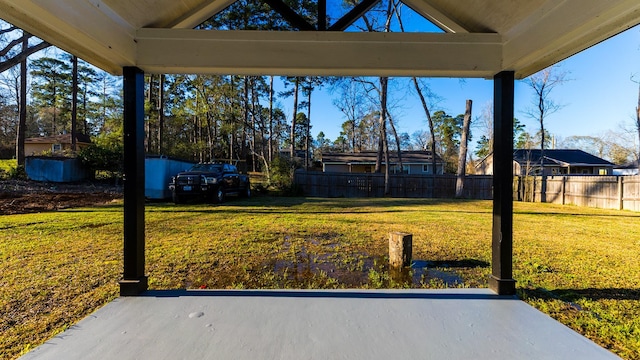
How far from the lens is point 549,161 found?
83.6 ft

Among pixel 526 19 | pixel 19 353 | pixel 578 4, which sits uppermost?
pixel 526 19

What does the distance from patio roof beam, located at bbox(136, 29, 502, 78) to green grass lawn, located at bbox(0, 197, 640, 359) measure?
7.09ft

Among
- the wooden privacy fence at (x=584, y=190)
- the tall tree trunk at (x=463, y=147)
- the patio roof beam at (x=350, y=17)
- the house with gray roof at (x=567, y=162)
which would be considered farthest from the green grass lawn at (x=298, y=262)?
the house with gray roof at (x=567, y=162)

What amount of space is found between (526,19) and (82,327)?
384cm

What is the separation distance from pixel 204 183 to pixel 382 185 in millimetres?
9763

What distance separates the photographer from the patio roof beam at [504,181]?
2.64 meters

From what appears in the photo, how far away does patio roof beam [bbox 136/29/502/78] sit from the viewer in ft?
8.25

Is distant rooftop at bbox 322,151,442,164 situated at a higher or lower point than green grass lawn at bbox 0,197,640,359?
higher

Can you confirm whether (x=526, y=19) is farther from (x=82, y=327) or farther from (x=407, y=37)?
(x=82, y=327)

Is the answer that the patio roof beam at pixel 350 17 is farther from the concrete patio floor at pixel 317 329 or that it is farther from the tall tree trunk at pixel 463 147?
the tall tree trunk at pixel 463 147

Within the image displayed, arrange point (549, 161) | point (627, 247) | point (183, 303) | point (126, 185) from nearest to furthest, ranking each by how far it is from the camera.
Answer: point (183, 303) < point (126, 185) < point (627, 247) < point (549, 161)

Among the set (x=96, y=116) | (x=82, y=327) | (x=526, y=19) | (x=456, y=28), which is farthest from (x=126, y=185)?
(x=96, y=116)

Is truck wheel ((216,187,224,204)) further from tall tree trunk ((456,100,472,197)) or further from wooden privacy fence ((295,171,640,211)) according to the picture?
tall tree trunk ((456,100,472,197))

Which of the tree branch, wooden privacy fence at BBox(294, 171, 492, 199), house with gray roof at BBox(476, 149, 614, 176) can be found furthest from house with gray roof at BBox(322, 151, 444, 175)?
the tree branch
